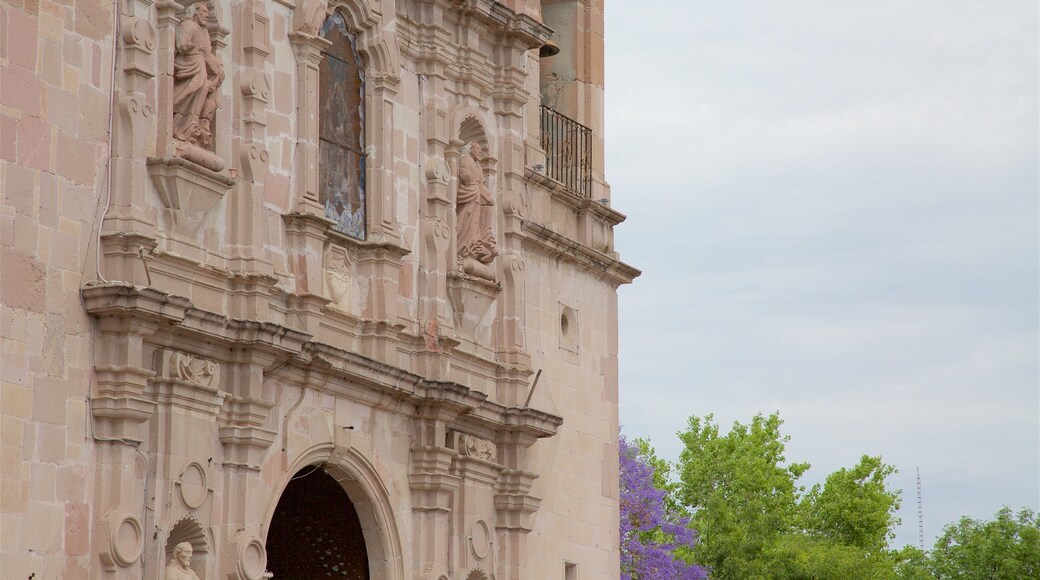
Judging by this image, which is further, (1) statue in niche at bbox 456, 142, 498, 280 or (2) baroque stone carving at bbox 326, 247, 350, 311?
(1) statue in niche at bbox 456, 142, 498, 280

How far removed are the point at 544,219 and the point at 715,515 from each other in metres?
20.7

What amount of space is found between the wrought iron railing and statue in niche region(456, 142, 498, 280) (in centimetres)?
Result: 273

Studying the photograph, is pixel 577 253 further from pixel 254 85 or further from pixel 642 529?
pixel 642 529

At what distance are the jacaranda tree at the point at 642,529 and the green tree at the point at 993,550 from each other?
6.97 metres

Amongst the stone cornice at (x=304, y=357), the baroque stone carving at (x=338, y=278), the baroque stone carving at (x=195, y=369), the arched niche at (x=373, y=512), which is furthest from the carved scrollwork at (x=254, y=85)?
the arched niche at (x=373, y=512)

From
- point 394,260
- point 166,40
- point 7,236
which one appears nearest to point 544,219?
point 394,260

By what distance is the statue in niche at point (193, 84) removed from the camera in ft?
58.9

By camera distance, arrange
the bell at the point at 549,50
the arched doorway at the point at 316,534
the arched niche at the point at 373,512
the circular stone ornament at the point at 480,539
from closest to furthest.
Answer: the arched niche at the point at 373,512 < the arched doorway at the point at 316,534 < the circular stone ornament at the point at 480,539 < the bell at the point at 549,50

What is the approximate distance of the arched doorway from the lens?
20969mm

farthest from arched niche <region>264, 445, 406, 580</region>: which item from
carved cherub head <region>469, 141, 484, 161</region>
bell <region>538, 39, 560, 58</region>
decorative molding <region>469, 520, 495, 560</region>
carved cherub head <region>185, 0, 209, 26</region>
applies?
bell <region>538, 39, 560, 58</region>

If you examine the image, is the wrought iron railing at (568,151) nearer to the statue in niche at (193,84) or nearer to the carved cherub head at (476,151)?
the carved cherub head at (476,151)

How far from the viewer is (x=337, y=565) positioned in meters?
21.1

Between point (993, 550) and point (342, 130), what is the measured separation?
26.6 m

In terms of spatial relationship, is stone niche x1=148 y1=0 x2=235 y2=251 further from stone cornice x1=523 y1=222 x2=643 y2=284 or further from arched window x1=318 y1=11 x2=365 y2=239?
stone cornice x1=523 y1=222 x2=643 y2=284
